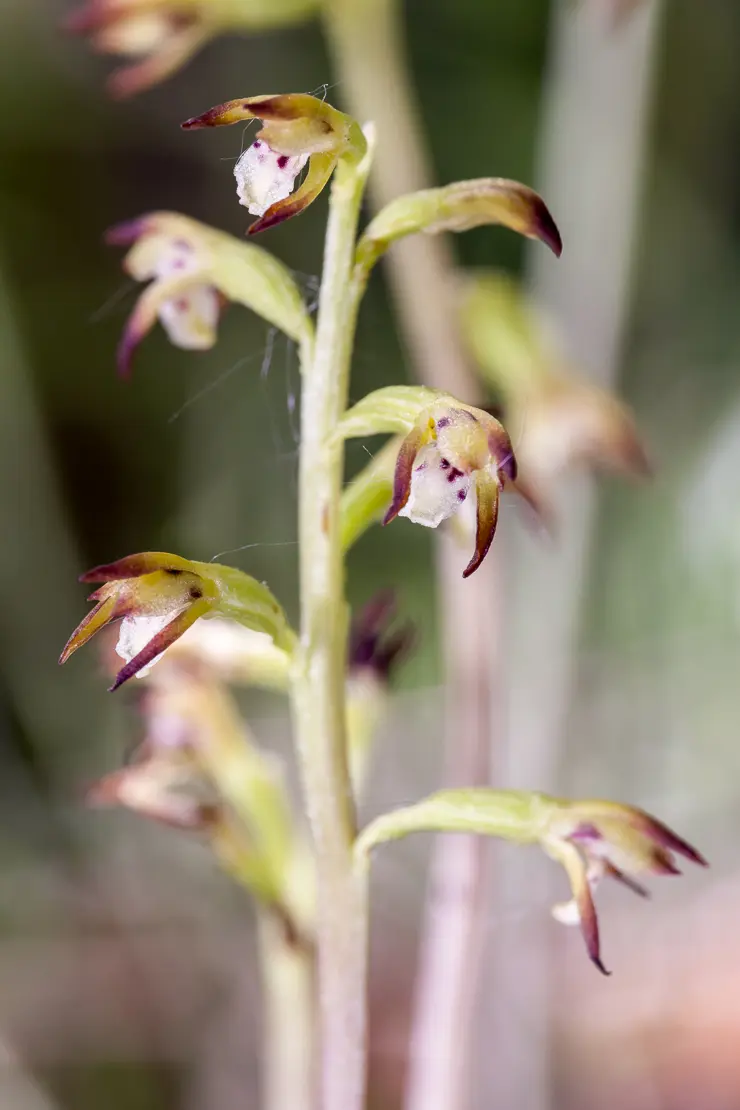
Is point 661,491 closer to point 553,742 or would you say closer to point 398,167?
point 553,742

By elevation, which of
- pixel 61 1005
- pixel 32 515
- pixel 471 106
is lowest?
pixel 61 1005

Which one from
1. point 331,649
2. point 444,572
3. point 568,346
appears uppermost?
point 331,649

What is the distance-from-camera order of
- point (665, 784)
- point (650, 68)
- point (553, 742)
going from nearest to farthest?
point (650, 68) < point (553, 742) < point (665, 784)

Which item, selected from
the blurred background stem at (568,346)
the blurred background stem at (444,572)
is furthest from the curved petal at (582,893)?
the blurred background stem at (568,346)

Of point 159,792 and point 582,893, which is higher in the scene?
point 582,893

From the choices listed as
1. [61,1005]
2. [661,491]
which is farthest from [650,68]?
[61,1005]

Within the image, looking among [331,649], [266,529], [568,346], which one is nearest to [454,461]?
[331,649]

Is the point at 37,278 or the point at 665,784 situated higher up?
the point at 37,278

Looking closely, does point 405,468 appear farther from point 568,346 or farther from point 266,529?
point 266,529
